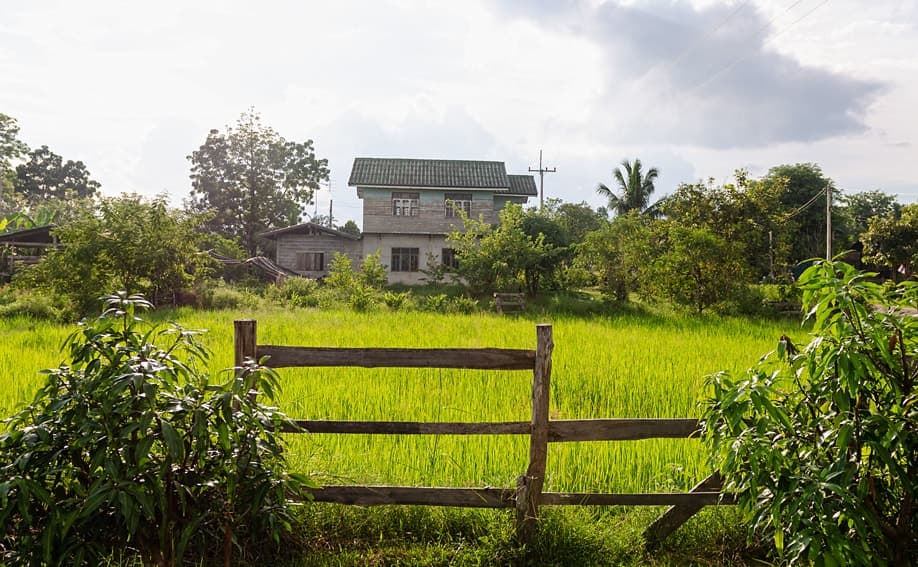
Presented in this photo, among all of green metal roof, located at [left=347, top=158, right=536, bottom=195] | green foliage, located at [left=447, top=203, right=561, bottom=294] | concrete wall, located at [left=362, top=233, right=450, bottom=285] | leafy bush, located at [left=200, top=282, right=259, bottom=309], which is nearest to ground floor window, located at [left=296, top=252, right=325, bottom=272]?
concrete wall, located at [left=362, top=233, right=450, bottom=285]

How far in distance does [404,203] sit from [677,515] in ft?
89.4

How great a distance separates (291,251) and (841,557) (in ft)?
102

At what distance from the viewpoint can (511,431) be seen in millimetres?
4156

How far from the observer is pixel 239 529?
151 inches

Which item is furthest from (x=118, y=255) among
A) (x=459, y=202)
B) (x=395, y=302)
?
(x=459, y=202)

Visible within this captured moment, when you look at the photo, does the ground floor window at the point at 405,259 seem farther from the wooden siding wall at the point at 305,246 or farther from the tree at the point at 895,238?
the tree at the point at 895,238

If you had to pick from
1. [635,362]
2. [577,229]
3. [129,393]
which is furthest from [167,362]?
[577,229]

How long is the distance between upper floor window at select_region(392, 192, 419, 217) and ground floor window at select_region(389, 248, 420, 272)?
6.25ft

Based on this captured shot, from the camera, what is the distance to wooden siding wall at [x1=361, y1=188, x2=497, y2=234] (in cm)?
3014

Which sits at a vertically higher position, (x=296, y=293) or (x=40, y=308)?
(x=296, y=293)

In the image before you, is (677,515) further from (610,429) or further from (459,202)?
(459,202)

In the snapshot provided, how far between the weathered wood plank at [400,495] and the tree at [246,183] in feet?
132

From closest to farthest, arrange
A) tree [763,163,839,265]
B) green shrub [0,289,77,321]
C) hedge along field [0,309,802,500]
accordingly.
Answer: hedge along field [0,309,802,500] → green shrub [0,289,77,321] → tree [763,163,839,265]

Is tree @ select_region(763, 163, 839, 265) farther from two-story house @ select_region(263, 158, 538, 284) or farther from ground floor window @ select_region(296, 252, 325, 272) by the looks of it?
ground floor window @ select_region(296, 252, 325, 272)
